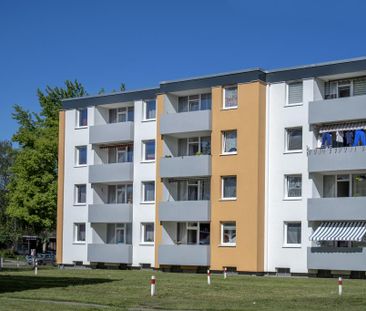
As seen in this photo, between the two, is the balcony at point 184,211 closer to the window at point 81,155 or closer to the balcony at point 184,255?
the balcony at point 184,255

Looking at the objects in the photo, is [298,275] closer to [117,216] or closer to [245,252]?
[245,252]

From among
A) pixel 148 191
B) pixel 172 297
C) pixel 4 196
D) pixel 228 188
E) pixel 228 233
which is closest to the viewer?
pixel 172 297

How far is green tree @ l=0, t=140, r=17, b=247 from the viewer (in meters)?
100

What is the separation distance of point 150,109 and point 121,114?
12.8 ft

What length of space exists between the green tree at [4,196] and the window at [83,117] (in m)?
41.1

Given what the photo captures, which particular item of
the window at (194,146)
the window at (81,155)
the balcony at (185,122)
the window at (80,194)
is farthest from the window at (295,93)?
the window at (80,194)

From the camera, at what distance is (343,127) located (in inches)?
1875

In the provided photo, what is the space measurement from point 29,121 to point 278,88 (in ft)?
123

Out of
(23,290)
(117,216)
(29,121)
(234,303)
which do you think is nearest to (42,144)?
(29,121)

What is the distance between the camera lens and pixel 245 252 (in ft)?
164

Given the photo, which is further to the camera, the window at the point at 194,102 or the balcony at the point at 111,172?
the balcony at the point at 111,172

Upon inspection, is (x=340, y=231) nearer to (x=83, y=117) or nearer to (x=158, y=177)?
(x=158, y=177)

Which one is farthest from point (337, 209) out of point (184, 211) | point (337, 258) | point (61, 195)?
point (61, 195)

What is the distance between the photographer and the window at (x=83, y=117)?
2437 inches
